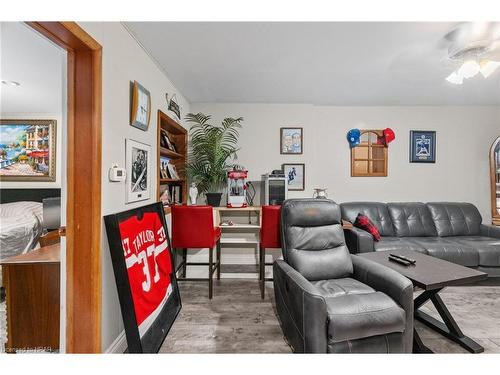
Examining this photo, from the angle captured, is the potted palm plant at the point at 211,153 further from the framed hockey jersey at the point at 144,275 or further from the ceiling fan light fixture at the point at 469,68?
the ceiling fan light fixture at the point at 469,68

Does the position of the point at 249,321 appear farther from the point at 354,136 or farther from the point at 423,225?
the point at 354,136

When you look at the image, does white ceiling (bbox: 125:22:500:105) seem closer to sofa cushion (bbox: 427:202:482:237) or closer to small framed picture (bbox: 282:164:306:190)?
small framed picture (bbox: 282:164:306:190)

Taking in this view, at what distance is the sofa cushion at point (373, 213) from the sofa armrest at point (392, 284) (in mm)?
1568

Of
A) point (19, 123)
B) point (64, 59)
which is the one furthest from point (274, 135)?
point (19, 123)

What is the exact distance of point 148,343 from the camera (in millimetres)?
1722

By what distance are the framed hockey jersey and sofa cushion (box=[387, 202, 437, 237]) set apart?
3157mm

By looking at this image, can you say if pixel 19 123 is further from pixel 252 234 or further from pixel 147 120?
pixel 252 234

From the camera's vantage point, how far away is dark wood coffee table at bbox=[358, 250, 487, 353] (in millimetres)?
1604

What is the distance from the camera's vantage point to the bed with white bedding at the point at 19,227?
9.92ft

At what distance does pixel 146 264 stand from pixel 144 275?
95mm

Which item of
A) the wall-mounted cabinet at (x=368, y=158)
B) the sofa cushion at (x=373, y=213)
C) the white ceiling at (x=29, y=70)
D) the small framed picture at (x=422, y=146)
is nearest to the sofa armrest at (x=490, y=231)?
the small framed picture at (x=422, y=146)

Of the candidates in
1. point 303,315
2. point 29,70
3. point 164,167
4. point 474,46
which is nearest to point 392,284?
point 303,315

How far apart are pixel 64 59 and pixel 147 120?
0.76m
